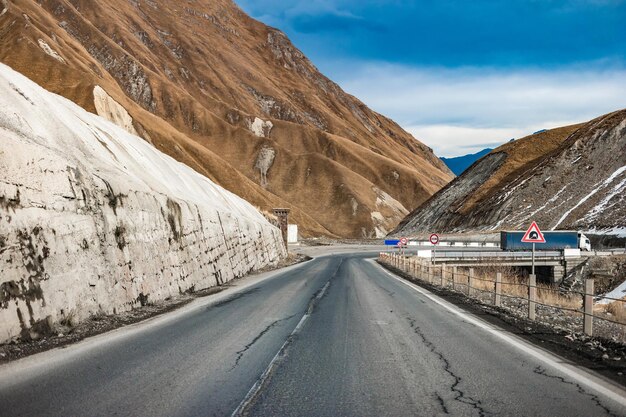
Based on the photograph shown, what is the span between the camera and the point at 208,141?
488ft

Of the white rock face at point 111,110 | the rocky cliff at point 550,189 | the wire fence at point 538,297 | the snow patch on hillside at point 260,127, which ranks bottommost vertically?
the wire fence at point 538,297

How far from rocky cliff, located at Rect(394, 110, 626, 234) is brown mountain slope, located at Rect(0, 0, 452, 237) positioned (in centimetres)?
3738

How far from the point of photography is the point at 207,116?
15500 centimetres

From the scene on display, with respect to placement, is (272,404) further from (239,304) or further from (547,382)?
(239,304)

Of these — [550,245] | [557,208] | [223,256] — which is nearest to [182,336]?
[223,256]

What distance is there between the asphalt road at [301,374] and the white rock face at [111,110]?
299 ft

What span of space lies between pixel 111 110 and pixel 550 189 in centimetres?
7708

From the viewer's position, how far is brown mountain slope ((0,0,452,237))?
349ft

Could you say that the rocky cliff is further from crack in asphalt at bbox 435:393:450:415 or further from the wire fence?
crack in asphalt at bbox 435:393:450:415

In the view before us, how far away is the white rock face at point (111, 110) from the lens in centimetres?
9369

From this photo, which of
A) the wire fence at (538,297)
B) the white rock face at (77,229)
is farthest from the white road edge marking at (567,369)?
the white rock face at (77,229)

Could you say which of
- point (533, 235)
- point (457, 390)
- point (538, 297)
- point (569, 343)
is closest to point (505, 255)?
point (538, 297)

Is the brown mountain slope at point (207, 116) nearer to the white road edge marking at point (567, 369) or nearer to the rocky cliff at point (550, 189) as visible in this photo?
the rocky cliff at point (550, 189)

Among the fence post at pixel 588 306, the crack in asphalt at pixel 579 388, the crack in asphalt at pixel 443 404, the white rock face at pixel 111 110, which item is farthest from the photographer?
the white rock face at pixel 111 110
